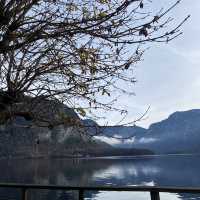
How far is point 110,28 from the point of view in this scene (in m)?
7.73

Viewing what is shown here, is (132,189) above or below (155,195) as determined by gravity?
above

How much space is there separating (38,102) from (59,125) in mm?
709

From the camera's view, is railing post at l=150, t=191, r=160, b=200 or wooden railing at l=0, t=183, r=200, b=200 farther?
railing post at l=150, t=191, r=160, b=200

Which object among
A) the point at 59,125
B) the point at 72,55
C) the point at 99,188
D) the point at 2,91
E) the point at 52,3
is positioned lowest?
the point at 99,188

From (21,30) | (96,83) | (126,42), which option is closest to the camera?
(126,42)

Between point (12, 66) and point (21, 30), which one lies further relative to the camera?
point (12, 66)

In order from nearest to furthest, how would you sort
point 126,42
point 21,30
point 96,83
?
point 126,42 → point 21,30 → point 96,83

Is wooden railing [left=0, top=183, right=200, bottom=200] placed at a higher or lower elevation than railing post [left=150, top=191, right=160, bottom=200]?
higher

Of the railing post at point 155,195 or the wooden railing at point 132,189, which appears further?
the railing post at point 155,195

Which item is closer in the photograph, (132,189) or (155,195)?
(155,195)

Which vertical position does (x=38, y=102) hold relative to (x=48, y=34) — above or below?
below

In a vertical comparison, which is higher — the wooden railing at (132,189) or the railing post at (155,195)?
the wooden railing at (132,189)

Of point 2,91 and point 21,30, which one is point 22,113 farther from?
point 21,30

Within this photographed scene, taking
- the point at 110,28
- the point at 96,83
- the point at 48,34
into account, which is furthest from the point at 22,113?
the point at 110,28
